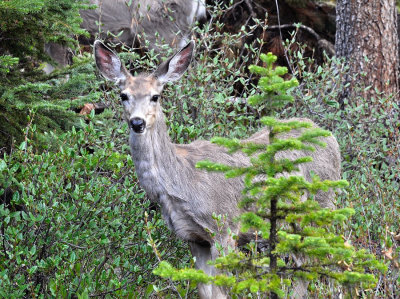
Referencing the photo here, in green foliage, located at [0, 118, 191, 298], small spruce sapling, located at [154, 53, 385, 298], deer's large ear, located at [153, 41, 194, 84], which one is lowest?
green foliage, located at [0, 118, 191, 298]

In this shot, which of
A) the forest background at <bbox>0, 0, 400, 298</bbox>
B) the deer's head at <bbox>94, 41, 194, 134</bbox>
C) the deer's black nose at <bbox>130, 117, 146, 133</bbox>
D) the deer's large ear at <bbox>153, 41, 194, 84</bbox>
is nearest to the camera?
the forest background at <bbox>0, 0, 400, 298</bbox>

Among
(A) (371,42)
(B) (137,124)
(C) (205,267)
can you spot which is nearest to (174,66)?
(B) (137,124)

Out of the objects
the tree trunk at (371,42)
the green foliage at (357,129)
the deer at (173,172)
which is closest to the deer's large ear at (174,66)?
the deer at (173,172)

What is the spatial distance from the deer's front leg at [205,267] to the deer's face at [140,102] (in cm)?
120

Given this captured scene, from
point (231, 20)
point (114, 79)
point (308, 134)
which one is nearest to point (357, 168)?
point (114, 79)

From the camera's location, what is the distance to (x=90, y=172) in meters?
5.45

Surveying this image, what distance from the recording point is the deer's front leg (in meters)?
5.94

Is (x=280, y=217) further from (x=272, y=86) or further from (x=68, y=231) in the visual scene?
(x=68, y=231)

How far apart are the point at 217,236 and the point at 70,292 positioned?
136 cm

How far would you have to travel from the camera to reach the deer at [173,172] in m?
5.68

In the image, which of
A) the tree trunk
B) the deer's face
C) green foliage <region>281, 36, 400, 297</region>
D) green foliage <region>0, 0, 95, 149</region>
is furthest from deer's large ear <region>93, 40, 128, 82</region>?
the tree trunk

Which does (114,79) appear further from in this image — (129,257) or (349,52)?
(349,52)

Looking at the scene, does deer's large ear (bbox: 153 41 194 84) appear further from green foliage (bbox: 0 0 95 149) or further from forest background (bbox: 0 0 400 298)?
green foliage (bbox: 0 0 95 149)

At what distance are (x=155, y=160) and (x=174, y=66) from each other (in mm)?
966
